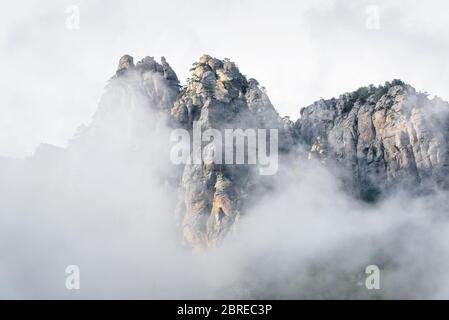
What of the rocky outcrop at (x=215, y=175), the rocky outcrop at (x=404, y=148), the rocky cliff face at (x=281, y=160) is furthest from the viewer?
the rocky outcrop at (x=404, y=148)

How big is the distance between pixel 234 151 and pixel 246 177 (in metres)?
5.79

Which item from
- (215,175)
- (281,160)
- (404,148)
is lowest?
(215,175)

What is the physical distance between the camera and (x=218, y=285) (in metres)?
171

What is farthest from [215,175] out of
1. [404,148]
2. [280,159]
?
[404,148]

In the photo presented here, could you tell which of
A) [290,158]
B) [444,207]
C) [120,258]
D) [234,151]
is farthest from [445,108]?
[120,258]

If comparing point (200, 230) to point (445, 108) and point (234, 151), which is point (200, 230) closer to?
point (234, 151)

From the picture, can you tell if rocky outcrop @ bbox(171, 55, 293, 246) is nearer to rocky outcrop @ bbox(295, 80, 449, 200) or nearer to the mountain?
the mountain

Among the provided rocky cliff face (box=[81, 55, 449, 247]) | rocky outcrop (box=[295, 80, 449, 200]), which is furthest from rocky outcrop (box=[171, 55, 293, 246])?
rocky outcrop (box=[295, 80, 449, 200])

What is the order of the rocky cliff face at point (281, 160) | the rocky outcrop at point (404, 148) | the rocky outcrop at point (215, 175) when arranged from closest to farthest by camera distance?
the rocky outcrop at point (215, 175) → the rocky cliff face at point (281, 160) → the rocky outcrop at point (404, 148)

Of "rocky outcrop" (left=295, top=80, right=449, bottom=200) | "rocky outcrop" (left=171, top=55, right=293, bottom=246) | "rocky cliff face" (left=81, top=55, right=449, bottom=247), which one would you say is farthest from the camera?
"rocky outcrop" (left=295, top=80, right=449, bottom=200)

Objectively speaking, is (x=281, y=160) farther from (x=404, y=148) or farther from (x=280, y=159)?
(x=404, y=148)

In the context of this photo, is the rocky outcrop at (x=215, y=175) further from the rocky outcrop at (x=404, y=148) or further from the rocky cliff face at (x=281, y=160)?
the rocky outcrop at (x=404, y=148)

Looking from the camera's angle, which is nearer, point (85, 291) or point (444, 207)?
point (85, 291)

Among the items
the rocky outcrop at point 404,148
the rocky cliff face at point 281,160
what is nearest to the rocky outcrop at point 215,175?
the rocky cliff face at point 281,160
